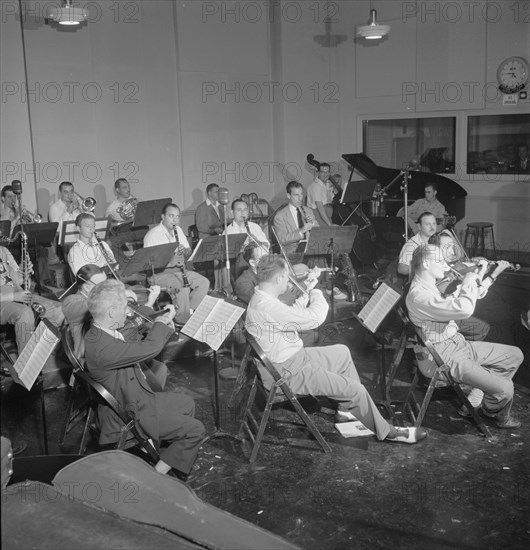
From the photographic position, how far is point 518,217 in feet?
34.6

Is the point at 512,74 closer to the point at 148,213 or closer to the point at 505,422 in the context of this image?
the point at 148,213

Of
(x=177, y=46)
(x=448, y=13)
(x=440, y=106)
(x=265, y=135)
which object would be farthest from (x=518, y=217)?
(x=177, y=46)

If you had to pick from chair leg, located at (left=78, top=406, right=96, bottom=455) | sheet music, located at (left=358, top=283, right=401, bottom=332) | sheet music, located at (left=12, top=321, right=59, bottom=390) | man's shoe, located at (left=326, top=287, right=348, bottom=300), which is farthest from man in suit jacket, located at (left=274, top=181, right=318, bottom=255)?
sheet music, located at (left=12, top=321, right=59, bottom=390)

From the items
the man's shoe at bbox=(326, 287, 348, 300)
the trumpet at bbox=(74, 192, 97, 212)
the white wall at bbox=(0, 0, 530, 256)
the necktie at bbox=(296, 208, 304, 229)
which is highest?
the white wall at bbox=(0, 0, 530, 256)

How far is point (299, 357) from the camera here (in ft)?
15.2

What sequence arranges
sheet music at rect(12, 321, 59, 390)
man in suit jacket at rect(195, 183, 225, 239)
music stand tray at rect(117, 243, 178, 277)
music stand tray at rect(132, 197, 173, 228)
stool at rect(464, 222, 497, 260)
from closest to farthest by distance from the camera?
1. sheet music at rect(12, 321, 59, 390)
2. music stand tray at rect(117, 243, 178, 277)
3. music stand tray at rect(132, 197, 173, 228)
4. man in suit jacket at rect(195, 183, 225, 239)
5. stool at rect(464, 222, 497, 260)

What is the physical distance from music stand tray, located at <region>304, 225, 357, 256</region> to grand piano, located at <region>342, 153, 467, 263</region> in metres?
2.14

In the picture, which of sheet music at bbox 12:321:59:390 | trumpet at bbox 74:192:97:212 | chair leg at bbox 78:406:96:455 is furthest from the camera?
trumpet at bbox 74:192:97:212

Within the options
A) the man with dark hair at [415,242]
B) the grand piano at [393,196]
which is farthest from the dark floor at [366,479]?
the grand piano at [393,196]

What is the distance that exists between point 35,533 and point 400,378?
4489 mm

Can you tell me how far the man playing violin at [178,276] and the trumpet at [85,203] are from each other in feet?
5.18

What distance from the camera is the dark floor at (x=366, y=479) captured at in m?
3.71

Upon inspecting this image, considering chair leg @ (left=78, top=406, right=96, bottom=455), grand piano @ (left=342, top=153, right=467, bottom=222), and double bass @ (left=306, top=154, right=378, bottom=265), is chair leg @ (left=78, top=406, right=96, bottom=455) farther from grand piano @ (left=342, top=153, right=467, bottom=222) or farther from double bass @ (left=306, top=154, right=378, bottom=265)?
grand piano @ (left=342, top=153, right=467, bottom=222)

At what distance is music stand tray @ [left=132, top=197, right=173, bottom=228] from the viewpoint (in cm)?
820
